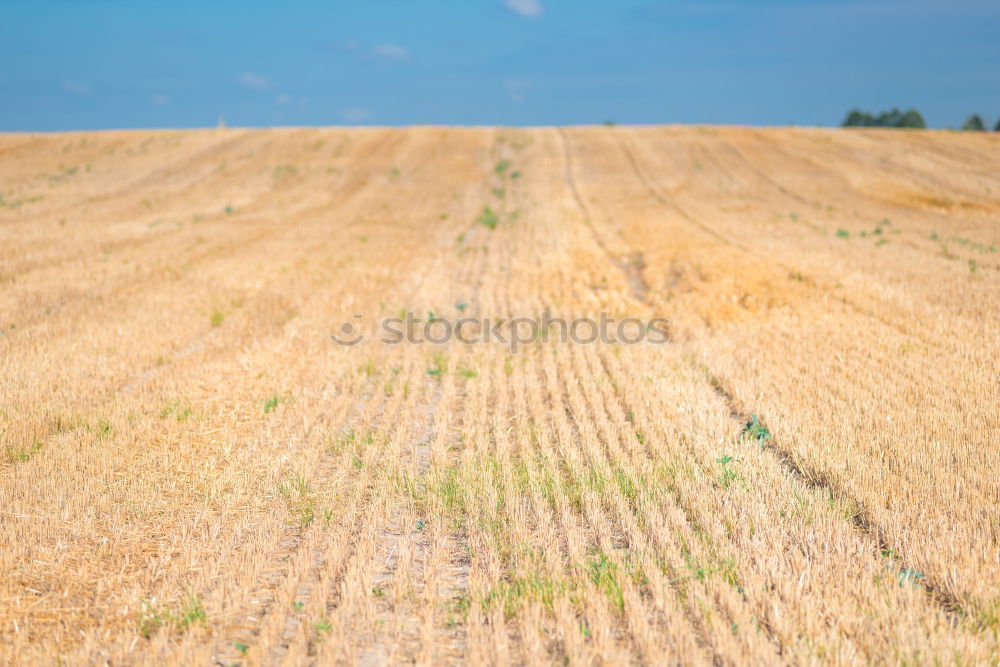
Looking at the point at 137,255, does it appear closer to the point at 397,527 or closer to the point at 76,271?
the point at 76,271

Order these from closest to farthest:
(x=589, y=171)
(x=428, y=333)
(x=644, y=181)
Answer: (x=428, y=333) → (x=644, y=181) → (x=589, y=171)

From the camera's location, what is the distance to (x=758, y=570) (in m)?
5.02

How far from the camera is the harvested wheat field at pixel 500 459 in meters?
4.59

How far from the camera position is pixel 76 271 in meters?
16.1

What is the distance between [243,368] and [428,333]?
350 cm

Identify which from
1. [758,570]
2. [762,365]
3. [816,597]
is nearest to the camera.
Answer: [816,597]

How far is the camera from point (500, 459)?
7160mm

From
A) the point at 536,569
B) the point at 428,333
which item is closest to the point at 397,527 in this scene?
the point at 536,569

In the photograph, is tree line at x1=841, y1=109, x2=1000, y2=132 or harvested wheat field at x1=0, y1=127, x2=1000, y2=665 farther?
tree line at x1=841, y1=109, x2=1000, y2=132

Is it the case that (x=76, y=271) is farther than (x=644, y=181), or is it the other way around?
(x=644, y=181)

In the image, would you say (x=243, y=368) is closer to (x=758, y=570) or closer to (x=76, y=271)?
(x=758, y=570)

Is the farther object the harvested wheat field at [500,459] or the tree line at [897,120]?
the tree line at [897,120]

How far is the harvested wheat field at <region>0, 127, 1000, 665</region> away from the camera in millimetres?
4586

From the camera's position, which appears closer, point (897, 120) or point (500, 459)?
point (500, 459)
